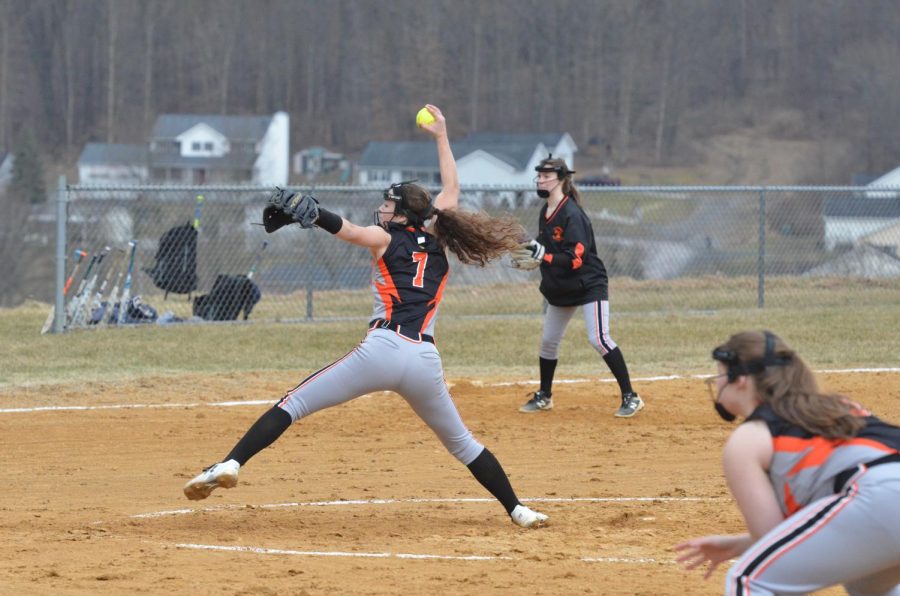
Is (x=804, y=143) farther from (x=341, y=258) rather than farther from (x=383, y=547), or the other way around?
(x=383, y=547)

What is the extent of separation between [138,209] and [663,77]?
200ft

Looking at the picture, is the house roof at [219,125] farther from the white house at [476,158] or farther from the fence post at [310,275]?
the fence post at [310,275]

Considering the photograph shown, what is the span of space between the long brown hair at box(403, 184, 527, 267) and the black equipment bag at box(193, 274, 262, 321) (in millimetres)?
9338

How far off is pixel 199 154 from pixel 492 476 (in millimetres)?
63159

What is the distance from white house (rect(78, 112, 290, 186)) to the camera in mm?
64500

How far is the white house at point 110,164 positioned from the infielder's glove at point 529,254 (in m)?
55.4

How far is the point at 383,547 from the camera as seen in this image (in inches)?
251

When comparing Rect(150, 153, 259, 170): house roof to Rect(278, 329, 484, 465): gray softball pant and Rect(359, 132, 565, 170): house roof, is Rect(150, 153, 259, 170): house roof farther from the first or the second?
Rect(278, 329, 484, 465): gray softball pant

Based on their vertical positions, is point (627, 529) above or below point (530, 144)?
below

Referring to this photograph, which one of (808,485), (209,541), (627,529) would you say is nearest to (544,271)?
(627,529)

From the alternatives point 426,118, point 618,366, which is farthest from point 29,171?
point 426,118

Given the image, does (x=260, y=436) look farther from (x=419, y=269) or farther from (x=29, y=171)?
(x=29, y=171)

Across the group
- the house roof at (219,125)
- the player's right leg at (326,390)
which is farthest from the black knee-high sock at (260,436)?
the house roof at (219,125)

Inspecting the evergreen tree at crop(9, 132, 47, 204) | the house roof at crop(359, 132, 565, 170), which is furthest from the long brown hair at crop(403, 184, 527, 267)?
the house roof at crop(359, 132, 565, 170)
